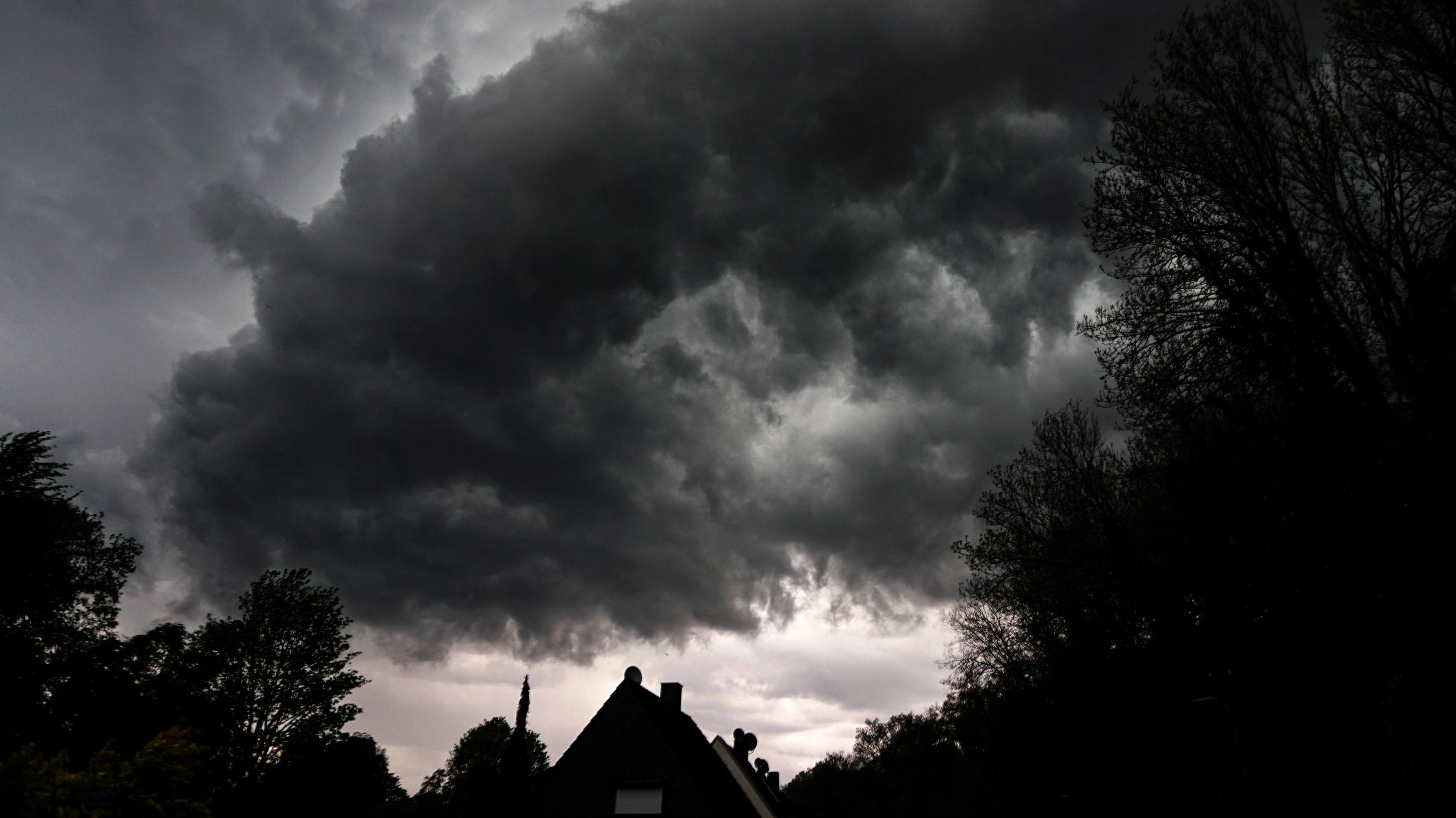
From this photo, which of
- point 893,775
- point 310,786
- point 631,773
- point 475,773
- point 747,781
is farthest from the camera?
point 893,775

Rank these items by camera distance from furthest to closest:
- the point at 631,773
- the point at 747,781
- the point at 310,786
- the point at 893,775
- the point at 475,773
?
the point at 893,775 → the point at 475,773 → the point at 310,786 → the point at 747,781 → the point at 631,773

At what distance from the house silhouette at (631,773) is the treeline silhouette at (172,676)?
2.27 meters

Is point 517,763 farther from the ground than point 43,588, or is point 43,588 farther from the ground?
point 43,588

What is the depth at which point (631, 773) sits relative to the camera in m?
29.8

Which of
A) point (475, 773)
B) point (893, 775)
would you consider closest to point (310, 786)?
point (475, 773)

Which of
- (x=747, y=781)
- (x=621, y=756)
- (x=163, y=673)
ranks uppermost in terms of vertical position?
(x=163, y=673)

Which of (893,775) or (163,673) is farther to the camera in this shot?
(893,775)

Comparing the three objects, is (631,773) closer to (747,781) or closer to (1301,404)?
(747,781)

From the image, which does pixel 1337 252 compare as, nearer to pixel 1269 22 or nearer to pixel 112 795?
pixel 1269 22

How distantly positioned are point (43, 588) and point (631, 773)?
26.5m

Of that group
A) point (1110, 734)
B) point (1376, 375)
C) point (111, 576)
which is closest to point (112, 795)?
point (1376, 375)

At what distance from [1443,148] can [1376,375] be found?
436cm

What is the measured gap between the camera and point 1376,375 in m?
13.5

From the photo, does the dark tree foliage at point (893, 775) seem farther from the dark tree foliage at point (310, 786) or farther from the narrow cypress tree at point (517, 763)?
the dark tree foliage at point (310, 786)
